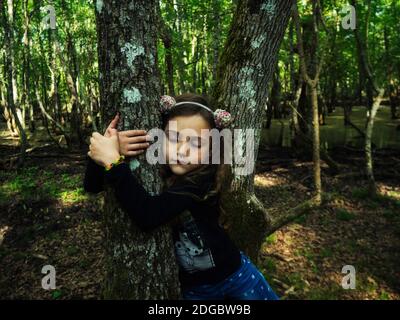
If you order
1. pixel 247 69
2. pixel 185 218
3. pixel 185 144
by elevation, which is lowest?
pixel 185 218

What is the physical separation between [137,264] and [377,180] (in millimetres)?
9816

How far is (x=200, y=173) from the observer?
2.17m

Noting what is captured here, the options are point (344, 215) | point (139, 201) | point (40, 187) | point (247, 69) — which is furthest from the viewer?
point (40, 187)

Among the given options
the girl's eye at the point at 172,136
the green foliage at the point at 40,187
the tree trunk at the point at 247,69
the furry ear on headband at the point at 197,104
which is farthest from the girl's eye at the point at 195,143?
the green foliage at the point at 40,187

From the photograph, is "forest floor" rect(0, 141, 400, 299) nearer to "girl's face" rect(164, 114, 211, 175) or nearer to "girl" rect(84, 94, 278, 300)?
"girl" rect(84, 94, 278, 300)

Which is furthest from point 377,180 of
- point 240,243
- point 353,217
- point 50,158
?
point 50,158

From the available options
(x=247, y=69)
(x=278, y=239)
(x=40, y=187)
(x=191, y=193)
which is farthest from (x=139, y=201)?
(x=40, y=187)

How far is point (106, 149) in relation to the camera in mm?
1928

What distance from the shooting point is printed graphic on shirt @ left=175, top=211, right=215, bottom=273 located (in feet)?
7.07

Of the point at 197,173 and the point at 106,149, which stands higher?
the point at 106,149

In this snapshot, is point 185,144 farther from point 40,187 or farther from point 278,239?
point 40,187

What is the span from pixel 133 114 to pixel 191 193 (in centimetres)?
58

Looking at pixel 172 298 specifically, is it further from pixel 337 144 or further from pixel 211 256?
pixel 337 144

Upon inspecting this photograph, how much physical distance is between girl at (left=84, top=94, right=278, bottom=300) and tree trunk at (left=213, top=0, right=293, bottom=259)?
32cm
